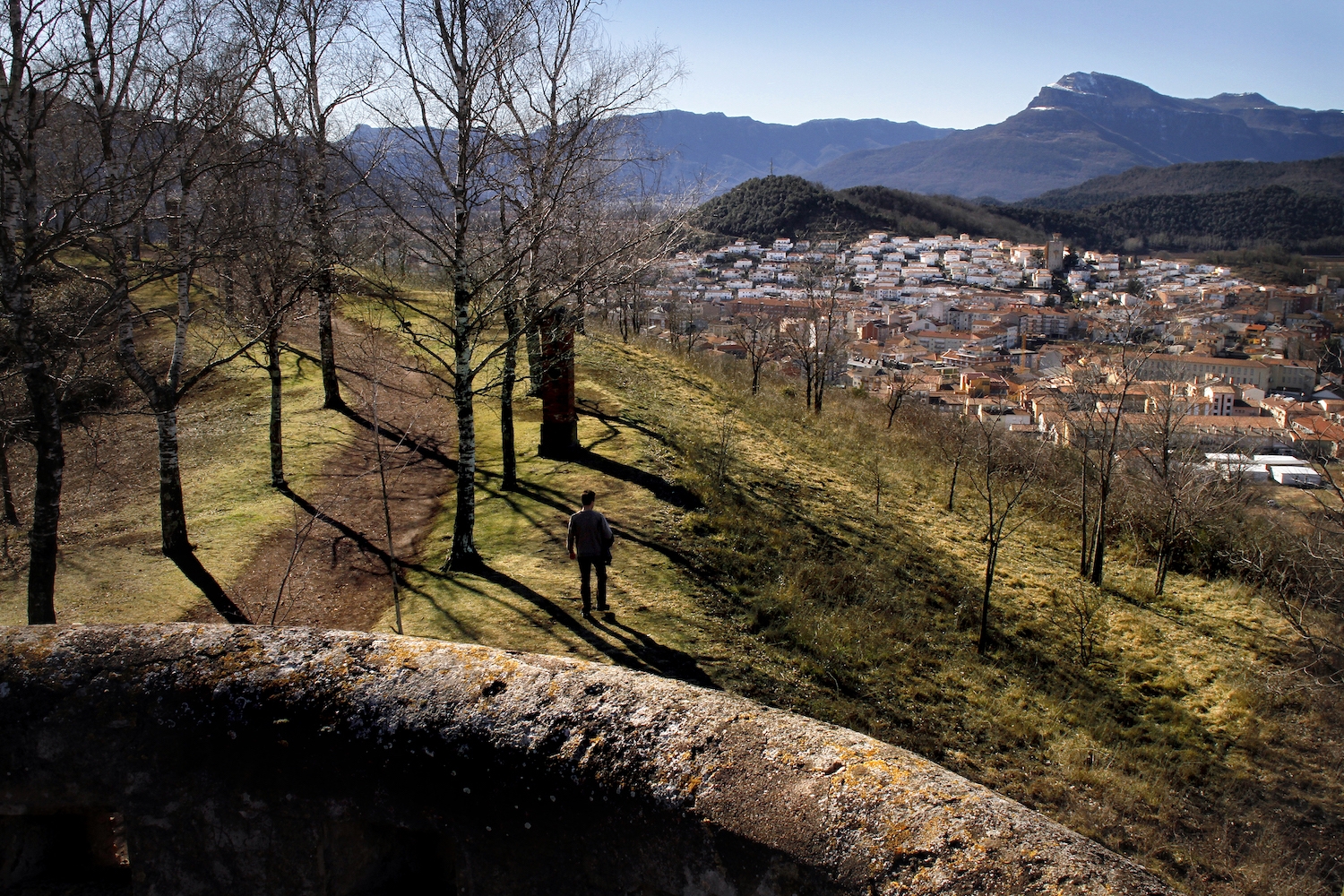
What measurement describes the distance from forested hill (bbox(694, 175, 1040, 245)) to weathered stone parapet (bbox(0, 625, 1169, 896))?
245 feet

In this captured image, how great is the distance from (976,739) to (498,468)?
8.12 m

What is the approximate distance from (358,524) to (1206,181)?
603 feet

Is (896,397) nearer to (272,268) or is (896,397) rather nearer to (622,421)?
(622,421)

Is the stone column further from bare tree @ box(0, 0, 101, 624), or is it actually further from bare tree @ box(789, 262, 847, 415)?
bare tree @ box(789, 262, 847, 415)

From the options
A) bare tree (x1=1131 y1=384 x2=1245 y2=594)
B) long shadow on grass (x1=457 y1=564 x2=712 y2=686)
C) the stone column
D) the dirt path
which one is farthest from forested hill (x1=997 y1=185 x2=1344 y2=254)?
long shadow on grass (x1=457 y1=564 x2=712 y2=686)

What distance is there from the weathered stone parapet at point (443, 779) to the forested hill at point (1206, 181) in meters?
152

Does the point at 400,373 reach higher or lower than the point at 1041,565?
higher

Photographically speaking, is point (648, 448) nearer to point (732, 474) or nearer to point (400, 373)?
point (732, 474)

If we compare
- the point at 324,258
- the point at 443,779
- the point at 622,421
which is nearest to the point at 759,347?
the point at 622,421

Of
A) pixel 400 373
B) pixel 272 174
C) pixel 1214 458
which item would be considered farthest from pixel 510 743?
pixel 1214 458

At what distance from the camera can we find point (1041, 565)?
14.3m

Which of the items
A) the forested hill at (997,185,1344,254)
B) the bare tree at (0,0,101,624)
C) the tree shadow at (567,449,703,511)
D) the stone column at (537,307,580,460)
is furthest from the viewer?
the forested hill at (997,185,1344,254)

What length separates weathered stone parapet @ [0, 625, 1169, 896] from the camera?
1.92m

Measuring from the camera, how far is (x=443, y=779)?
85.0 inches
